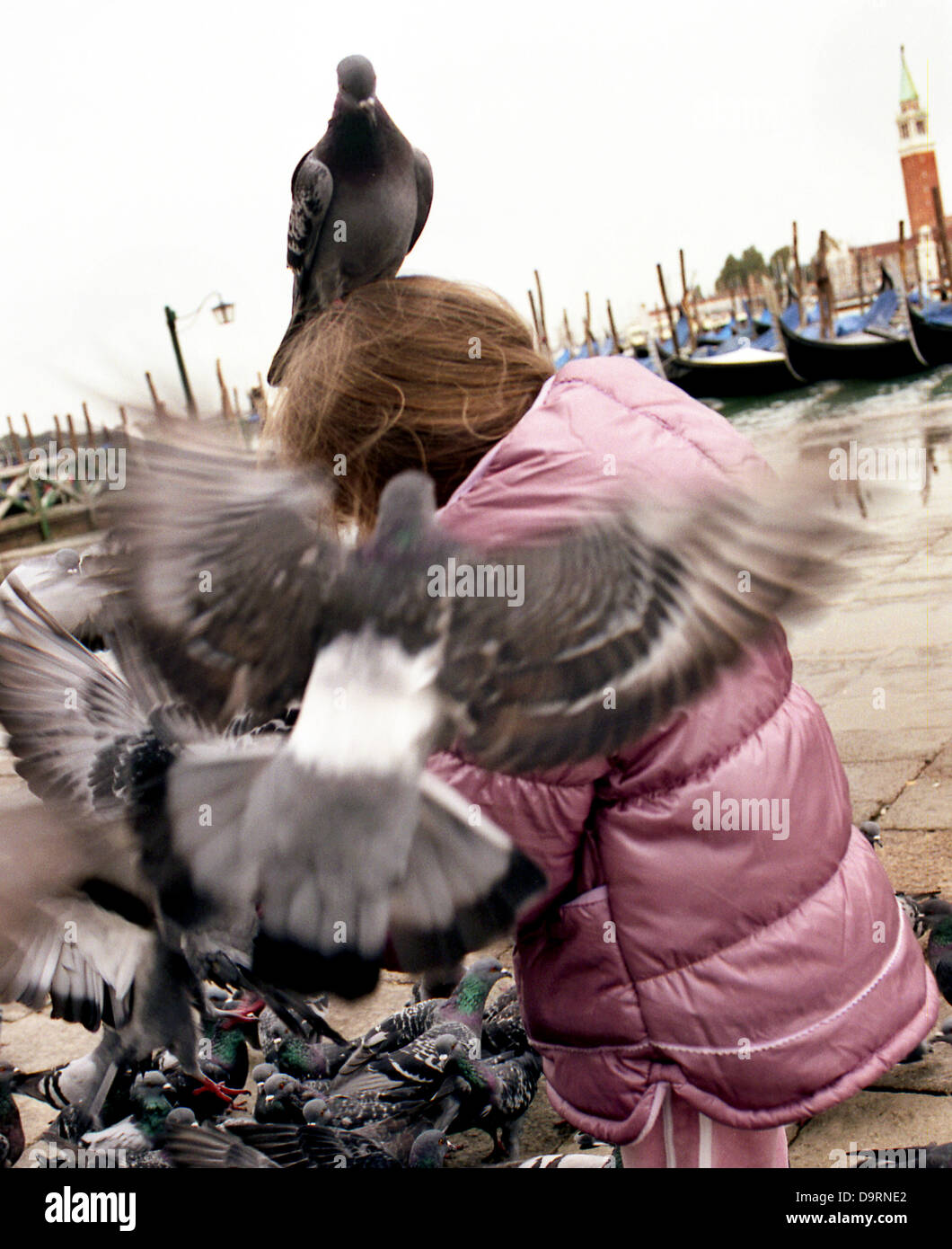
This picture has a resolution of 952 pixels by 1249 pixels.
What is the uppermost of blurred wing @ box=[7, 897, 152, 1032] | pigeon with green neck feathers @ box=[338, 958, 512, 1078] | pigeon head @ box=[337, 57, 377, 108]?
pigeon head @ box=[337, 57, 377, 108]

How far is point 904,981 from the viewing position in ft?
4.68

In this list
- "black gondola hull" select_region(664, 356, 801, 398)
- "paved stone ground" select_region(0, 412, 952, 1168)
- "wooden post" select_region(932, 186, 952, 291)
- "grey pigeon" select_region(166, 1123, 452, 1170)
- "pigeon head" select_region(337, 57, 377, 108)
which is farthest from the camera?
"wooden post" select_region(932, 186, 952, 291)

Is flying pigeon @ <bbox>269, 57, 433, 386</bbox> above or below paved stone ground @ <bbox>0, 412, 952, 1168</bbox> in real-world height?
above

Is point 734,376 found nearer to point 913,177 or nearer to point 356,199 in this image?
point 356,199

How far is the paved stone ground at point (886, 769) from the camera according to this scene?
7.65 feet

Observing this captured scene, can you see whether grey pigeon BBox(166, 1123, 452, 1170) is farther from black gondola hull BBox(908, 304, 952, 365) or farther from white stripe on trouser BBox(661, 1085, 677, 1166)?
black gondola hull BBox(908, 304, 952, 365)

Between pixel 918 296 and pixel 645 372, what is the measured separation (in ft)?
134

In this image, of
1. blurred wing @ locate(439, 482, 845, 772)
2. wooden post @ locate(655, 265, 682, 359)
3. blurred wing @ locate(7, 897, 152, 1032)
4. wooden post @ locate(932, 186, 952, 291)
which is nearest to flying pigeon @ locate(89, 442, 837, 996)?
blurred wing @ locate(439, 482, 845, 772)

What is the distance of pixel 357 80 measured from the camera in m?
3.30

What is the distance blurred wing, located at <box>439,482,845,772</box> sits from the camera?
45.3 inches

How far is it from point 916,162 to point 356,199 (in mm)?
104372

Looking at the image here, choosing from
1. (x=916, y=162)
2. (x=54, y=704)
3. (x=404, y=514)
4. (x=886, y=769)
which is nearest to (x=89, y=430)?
(x=404, y=514)

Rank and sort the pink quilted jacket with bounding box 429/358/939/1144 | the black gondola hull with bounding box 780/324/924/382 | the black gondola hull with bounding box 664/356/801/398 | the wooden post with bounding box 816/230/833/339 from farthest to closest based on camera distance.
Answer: the wooden post with bounding box 816/230/833/339
the black gondola hull with bounding box 664/356/801/398
the black gondola hull with bounding box 780/324/924/382
the pink quilted jacket with bounding box 429/358/939/1144

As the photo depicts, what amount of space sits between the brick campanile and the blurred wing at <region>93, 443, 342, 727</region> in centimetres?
9740
